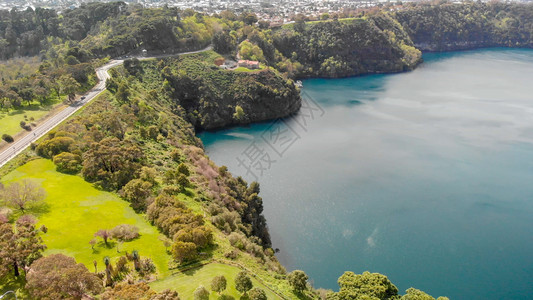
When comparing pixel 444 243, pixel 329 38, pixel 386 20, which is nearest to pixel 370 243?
pixel 444 243

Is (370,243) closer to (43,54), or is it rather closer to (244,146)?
(244,146)

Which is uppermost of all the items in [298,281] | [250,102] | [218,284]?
[218,284]

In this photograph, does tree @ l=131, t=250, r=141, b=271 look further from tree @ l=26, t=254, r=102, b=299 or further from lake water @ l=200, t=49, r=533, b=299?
lake water @ l=200, t=49, r=533, b=299

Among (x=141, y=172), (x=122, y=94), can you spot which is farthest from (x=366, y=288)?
(x=122, y=94)

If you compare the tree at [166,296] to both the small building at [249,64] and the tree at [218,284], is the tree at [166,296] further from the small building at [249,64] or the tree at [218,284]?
the small building at [249,64]

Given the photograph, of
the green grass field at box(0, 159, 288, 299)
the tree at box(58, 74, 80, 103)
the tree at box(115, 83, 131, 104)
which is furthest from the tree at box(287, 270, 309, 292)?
the tree at box(58, 74, 80, 103)

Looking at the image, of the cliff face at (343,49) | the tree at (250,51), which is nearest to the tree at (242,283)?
the tree at (250,51)

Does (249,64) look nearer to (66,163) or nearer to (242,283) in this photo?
(66,163)
